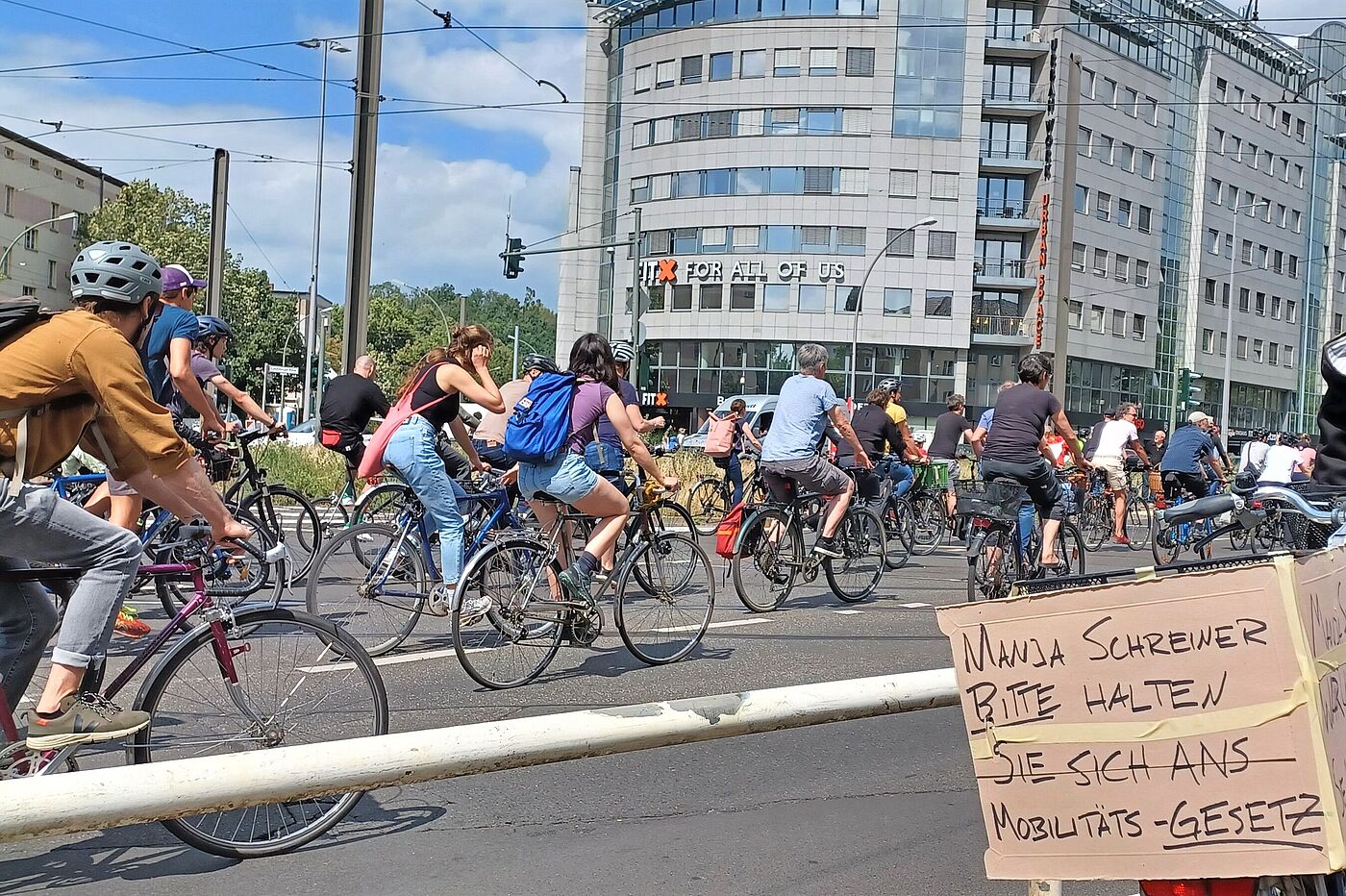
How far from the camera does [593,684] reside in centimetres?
696

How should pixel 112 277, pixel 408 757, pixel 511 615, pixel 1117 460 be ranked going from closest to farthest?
pixel 408 757, pixel 112 277, pixel 511 615, pixel 1117 460

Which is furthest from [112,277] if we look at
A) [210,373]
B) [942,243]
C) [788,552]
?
[942,243]

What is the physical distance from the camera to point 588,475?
704 centimetres

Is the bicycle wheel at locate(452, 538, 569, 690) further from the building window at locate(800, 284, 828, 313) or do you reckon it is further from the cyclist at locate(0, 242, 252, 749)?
the building window at locate(800, 284, 828, 313)

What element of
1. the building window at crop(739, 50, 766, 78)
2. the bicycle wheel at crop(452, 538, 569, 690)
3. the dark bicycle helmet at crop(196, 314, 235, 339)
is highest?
the building window at crop(739, 50, 766, 78)

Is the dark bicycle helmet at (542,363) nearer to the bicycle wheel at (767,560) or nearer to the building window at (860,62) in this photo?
the bicycle wheel at (767,560)

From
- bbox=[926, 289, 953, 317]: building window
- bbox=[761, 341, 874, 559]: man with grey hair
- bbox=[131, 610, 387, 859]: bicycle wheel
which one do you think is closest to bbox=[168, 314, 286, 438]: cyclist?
bbox=[761, 341, 874, 559]: man with grey hair

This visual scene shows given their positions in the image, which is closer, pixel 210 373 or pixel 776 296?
pixel 210 373

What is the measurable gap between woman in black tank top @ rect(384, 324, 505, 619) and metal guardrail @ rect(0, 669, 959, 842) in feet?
11.8

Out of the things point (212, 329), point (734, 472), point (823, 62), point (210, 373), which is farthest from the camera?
point (823, 62)

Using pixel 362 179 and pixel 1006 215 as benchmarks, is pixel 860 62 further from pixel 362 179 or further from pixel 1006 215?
pixel 362 179

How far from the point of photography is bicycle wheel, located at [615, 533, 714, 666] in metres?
7.42

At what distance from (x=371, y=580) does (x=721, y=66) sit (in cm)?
5276

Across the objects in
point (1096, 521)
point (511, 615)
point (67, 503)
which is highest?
point (67, 503)
